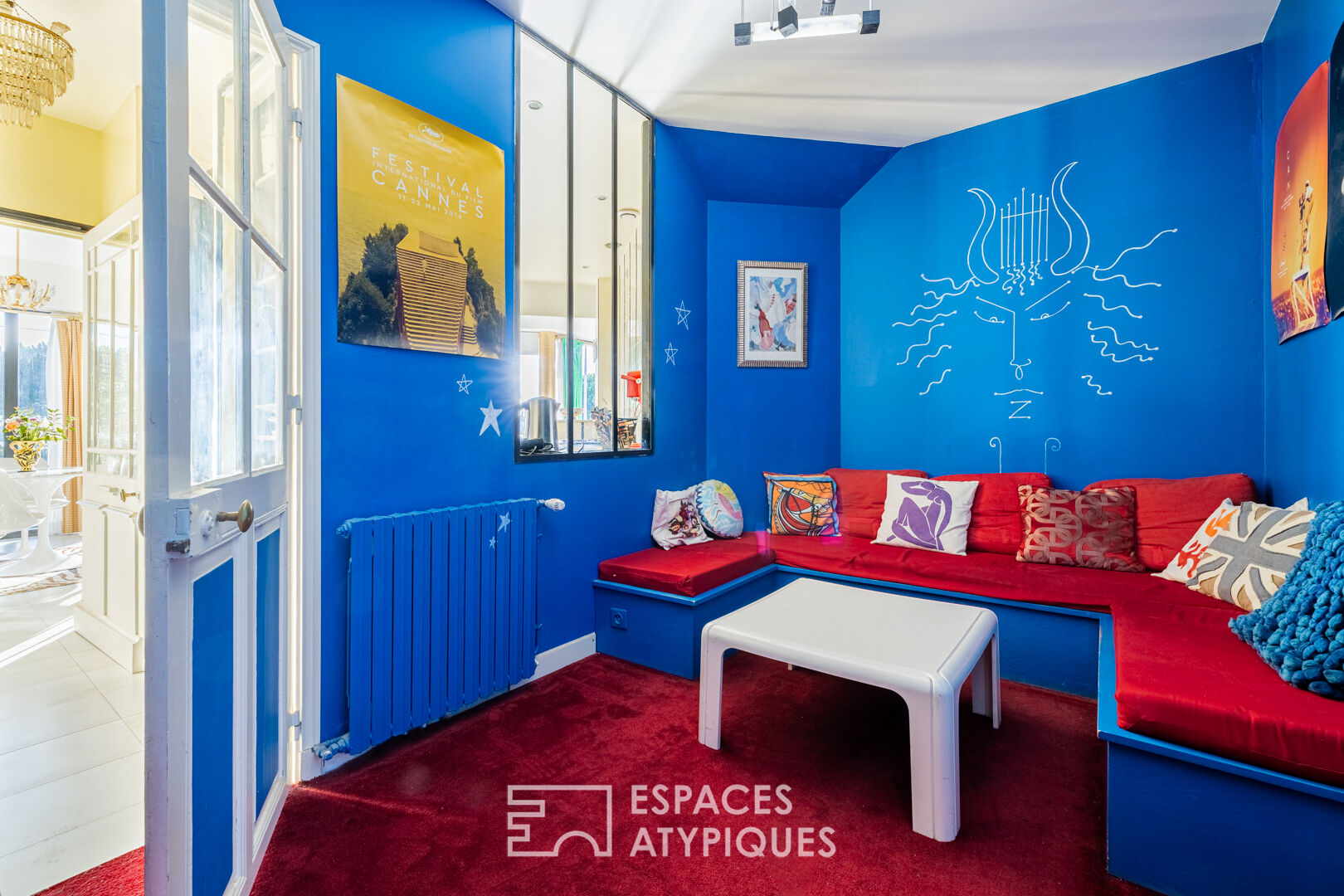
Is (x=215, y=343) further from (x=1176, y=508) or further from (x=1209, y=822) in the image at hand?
(x=1176, y=508)

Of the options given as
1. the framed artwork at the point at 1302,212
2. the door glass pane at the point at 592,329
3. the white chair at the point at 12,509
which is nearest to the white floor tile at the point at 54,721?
the door glass pane at the point at 592,329

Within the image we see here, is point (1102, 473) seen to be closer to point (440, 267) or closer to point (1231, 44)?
point (1231, 44)

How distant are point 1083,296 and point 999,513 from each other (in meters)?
1.20

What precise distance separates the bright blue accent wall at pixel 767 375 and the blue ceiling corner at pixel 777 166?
97 mm

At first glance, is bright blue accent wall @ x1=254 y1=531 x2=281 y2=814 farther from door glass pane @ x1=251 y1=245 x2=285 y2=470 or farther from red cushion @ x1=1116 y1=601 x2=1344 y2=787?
red cushion @ x1=1116 y1=601 x2=1344 y2=787

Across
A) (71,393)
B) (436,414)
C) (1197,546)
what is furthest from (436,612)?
(71,393)

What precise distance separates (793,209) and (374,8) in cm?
255

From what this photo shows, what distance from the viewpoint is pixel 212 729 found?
1131 millimetres

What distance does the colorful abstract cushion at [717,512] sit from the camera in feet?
10.9

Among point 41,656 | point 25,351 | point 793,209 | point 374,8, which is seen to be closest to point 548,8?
point 374,8

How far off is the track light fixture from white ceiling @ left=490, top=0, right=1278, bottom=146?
0.68 ft

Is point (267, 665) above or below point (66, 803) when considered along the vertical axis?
above

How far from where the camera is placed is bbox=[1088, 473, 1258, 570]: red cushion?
8.38 ft

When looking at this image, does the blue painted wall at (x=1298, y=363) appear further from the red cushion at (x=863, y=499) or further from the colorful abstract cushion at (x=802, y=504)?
the colorful abstract cushion at (x=802, y=504)
